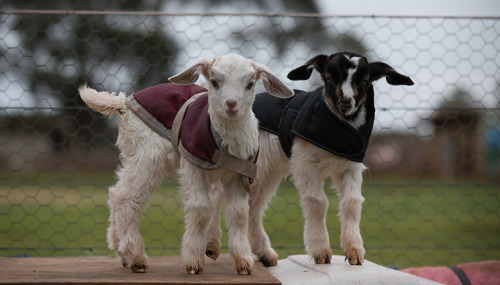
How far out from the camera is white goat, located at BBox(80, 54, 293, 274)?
275cm

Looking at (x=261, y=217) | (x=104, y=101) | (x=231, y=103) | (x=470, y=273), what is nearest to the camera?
(x=231, y=103)

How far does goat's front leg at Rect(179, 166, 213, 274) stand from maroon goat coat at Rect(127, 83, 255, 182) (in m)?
0.09

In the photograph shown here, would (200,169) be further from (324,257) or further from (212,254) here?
(324,257)

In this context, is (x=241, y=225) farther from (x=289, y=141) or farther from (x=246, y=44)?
(x=246, y=44)

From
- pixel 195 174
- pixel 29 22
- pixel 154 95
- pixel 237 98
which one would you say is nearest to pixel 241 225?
pixel 195 174

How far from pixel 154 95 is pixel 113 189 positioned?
0.52 meters

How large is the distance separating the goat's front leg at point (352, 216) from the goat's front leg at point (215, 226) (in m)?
0.66

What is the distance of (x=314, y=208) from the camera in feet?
10.4

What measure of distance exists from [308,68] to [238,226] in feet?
2.90

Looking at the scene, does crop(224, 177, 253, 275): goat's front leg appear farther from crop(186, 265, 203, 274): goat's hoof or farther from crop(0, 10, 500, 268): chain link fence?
crop(0, 10, 500, 268): chain link fence

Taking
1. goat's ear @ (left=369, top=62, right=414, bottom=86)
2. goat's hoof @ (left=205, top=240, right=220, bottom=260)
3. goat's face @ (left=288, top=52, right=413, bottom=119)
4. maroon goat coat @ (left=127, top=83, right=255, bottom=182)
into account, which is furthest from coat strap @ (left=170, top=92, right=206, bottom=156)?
goat's ear @ (left=369, top=62, right=414, bottom=86)

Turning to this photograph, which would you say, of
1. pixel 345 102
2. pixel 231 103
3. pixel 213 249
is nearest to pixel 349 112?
pixel 345 102

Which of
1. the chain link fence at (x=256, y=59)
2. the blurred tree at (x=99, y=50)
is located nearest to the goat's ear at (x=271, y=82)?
the chain link fence at (x=256, y=59)

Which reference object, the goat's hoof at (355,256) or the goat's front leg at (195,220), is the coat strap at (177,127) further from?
the goat's hoof at (355,256)
